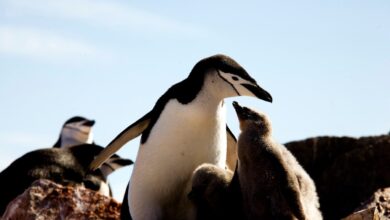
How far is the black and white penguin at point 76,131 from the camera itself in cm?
1675

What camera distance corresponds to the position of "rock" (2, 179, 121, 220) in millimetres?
8414

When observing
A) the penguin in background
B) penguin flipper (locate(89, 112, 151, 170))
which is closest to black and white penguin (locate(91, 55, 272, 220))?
penguin flipper (locate(89, 112, 151, 170))

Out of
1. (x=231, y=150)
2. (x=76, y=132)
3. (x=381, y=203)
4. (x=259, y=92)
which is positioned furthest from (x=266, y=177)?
(x=76, y=132)

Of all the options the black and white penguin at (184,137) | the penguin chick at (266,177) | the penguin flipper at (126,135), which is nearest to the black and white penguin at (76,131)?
the penguin flipper at (126,135)

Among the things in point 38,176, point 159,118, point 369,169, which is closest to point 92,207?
point 159,118

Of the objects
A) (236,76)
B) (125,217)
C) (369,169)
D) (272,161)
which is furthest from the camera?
(369,169)

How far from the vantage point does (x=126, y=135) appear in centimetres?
859

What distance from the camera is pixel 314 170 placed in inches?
474

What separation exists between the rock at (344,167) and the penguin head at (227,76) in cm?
359

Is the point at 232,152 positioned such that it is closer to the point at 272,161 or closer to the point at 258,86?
the point at 258,86

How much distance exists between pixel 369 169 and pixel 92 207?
3911mm

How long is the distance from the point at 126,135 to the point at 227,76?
1233 millimetres

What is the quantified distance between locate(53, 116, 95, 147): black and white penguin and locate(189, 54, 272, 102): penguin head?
894 cm

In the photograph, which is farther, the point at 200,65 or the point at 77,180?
the point at 77,180
